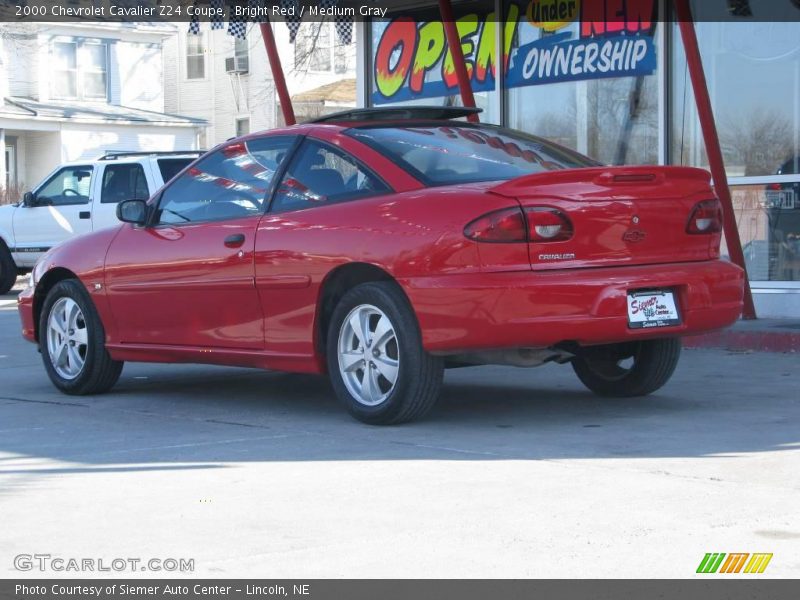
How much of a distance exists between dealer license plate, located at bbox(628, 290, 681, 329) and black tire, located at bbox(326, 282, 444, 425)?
971mm

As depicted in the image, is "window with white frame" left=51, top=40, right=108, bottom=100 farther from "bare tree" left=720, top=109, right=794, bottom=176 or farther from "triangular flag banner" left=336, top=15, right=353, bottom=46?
"bare tree" left=720, top=109, right=794, bottom=176

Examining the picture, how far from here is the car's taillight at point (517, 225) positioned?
6.34 metres

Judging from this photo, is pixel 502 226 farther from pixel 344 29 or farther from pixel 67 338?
pixel 344 29

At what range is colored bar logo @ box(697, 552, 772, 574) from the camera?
4.17 metres

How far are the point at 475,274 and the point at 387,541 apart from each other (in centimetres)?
208

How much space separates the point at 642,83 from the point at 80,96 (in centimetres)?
3298

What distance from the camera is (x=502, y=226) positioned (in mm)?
6344

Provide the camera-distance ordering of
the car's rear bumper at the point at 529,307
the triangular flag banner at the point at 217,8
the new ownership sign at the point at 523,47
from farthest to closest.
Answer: the triangular flag banner at the point at 217,8
the new ownership sign at the point at 523,47
the car's rear bumper at the point at 529,307

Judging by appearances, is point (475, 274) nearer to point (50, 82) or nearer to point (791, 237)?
point (791, 237)

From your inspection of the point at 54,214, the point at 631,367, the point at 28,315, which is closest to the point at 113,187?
the point at 54,214

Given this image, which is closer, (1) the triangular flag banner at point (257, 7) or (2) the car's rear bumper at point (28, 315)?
(2) the car's rear bumper at point (28, 315)

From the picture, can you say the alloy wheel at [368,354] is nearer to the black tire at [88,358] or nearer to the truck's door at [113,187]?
the black tire at [88,358]

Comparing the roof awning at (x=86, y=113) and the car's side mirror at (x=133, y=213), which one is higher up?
the roof awning at (x=86, y=113)

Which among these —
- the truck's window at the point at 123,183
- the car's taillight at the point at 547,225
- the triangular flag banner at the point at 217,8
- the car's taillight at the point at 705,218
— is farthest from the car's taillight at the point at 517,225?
the truck's window at the point at 123,183
